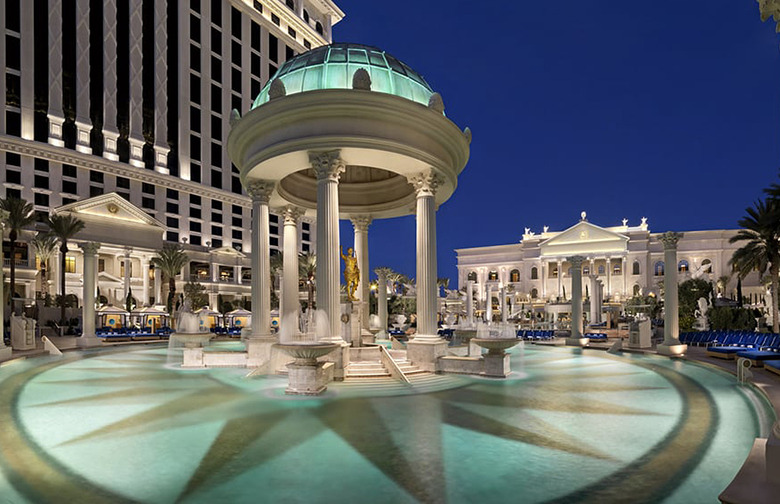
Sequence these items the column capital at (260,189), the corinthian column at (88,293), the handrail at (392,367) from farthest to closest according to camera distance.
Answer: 1. the corinthian column at (88,293)
2. the column capital at (260,189)
3. the handrail at (392,367)

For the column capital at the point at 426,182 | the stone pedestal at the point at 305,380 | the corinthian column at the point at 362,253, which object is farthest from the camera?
the corinthian column at the point at 362,253

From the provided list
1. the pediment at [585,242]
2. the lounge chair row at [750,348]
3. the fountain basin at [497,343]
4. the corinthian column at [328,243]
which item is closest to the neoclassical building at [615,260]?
the pediment at [585,242]

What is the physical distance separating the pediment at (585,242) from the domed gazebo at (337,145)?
71274 mm

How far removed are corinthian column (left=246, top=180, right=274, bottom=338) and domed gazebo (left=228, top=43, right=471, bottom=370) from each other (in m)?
0.03

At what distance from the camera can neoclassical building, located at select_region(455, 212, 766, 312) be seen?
7612 cm

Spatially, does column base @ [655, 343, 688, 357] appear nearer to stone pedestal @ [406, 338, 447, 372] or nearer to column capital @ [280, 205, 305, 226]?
stone pedestal @ [406, 338, 447, 372]

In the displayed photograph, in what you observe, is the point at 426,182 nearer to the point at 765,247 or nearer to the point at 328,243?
the point at 328,243

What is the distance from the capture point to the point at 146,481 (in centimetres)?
542

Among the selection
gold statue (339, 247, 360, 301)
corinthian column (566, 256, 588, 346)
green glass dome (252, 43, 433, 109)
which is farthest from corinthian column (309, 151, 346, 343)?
corinthian column (566, 256, 588, 346)

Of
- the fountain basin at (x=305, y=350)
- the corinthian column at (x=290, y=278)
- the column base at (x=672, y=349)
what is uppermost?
the corinthian column at (x=290, y=278)

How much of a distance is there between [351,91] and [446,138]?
3.76 metres

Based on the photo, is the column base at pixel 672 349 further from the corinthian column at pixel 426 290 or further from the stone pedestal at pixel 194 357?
the stone pedestal at pixel 194 357

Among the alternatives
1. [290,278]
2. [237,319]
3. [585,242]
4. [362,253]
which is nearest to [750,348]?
[362,253]

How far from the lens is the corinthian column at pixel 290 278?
15797 mm
